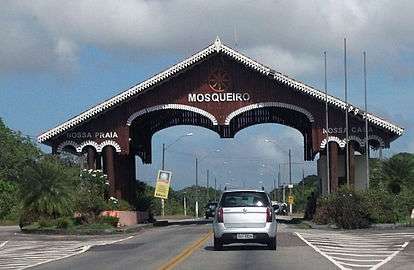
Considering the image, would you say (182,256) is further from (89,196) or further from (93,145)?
(93,145)

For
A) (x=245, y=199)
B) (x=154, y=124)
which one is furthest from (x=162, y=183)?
(x=245, y=199)

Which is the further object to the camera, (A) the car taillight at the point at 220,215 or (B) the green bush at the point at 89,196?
(B) the green bush at the point at 89,196

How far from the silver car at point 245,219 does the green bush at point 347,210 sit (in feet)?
61.7

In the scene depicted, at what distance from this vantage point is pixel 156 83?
58.2m

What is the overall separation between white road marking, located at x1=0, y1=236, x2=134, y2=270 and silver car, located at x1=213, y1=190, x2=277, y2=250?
5.00 metres

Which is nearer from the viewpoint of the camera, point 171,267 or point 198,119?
point 171,267

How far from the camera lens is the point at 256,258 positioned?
83.6ft

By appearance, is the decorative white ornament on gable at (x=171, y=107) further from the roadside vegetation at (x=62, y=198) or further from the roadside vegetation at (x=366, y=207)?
the roadside vegetation at (x=366, y=207)

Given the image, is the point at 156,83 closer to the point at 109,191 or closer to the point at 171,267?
the point at 109,191

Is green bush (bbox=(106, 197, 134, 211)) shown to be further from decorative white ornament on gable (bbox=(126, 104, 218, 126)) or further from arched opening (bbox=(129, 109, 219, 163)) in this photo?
arched opening (bbox=(129, 109, 219, 163))

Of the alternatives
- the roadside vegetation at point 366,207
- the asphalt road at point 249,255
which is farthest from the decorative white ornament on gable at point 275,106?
the asphalt road at point 249,255

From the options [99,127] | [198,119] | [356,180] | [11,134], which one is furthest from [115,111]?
[11,134]

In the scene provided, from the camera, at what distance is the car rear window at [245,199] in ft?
93.2

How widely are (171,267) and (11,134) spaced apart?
8408cm
